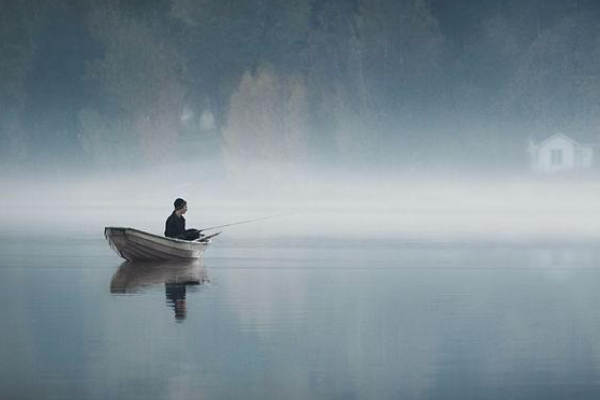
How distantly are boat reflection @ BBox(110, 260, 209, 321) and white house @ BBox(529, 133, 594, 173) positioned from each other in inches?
2019

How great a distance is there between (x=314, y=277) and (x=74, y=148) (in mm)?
58443

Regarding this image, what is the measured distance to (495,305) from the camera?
1875 cm

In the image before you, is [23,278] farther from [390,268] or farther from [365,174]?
[365,174]

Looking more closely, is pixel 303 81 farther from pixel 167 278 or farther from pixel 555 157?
pixel 167 278

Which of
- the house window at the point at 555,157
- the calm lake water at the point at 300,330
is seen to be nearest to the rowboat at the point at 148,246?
the calm lake water at the point at 300,330

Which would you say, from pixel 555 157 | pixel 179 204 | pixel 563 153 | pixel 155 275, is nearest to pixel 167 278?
pixel 155 275

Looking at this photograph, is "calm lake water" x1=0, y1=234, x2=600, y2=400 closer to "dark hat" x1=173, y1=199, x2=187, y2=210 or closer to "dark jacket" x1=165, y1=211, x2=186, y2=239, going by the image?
"dark jacket" x1=165, y1=211, x2=186, y2=239

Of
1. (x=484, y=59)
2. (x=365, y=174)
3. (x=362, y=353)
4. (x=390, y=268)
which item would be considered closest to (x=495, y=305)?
(x=362, y=353)

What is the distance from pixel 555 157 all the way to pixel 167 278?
57.3 meters

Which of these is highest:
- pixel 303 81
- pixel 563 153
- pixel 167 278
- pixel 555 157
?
pixel 303 81

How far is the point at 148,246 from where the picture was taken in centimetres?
2559

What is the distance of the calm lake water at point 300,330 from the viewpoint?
40.2ft

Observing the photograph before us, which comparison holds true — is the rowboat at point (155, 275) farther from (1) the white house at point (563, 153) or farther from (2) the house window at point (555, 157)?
(2) the house window at point (555, 157)

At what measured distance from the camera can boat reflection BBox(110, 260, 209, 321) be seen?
19.6 m
